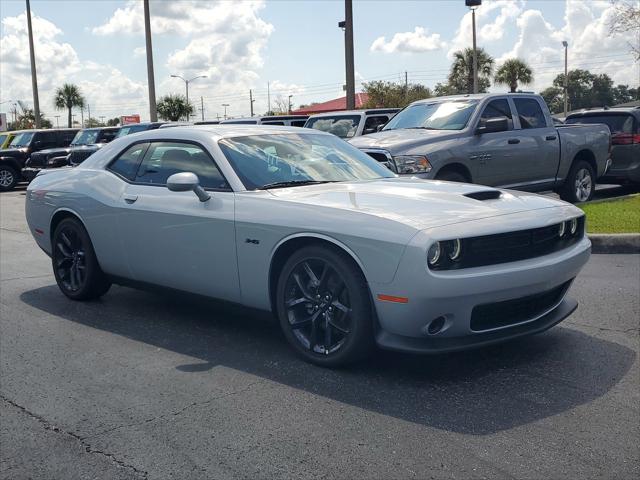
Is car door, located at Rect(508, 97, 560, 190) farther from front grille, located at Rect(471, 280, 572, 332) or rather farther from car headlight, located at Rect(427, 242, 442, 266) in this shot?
car headlight, located at Rect(427, 242, 442, 266)

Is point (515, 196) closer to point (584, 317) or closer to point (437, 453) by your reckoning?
point (584, 317)

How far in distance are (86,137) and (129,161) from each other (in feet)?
59.6

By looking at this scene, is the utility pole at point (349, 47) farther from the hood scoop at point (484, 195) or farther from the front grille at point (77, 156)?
the hood scoop at point (484, 195)

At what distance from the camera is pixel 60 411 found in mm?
4094

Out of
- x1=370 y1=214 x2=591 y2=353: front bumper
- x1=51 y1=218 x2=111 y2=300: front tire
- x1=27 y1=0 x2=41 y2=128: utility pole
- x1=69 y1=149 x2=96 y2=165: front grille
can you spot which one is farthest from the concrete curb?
x1=27 y1=0 x2=41 y2=128: utility pole

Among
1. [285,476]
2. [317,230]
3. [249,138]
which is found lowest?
[285,476]

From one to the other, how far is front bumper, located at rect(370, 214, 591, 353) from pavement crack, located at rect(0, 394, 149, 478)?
1.55 m

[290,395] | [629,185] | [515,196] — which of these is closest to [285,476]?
[290,395]

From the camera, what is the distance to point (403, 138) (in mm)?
9961

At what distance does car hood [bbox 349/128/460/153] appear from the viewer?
9680 mm

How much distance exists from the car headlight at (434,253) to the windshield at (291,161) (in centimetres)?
144

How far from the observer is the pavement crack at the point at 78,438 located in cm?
340

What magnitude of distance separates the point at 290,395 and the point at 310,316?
Result: 25.2 inches

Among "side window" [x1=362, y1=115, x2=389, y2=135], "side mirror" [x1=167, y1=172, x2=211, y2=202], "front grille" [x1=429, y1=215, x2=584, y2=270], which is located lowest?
"front grille" [x1=429, y1=215, x2=584, y2=270]
